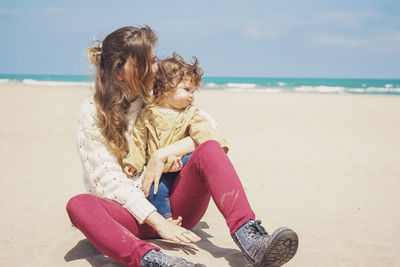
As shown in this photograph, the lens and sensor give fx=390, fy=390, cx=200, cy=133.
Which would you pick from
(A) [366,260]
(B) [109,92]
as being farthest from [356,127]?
(B) [109,92]

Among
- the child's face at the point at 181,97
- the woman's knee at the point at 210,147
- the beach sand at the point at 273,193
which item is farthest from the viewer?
the child's face at the point at 181,97

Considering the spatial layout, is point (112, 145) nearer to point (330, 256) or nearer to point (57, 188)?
point (330, 256)

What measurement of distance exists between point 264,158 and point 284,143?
1401mm

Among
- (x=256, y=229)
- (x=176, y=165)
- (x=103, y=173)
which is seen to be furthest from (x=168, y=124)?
(x=256, y=229)

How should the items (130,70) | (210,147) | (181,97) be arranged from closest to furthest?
(210,147) < (130,70) < (181,97)

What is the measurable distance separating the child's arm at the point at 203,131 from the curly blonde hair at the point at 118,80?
0.42 meters

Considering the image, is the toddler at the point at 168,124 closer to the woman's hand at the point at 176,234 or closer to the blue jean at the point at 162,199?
the blue jean at the point at 162,199

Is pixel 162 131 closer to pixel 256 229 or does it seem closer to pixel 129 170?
pixel 129 170

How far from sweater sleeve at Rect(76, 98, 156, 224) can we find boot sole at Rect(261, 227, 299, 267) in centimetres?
76

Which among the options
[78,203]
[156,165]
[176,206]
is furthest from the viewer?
[176,206]

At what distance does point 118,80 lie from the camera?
110 inches

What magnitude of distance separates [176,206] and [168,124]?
59cm

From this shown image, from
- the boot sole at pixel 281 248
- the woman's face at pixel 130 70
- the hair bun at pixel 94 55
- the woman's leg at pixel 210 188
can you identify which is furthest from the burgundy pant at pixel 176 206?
the hair bun at pixel 94 55

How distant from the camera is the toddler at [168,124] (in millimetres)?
2641
